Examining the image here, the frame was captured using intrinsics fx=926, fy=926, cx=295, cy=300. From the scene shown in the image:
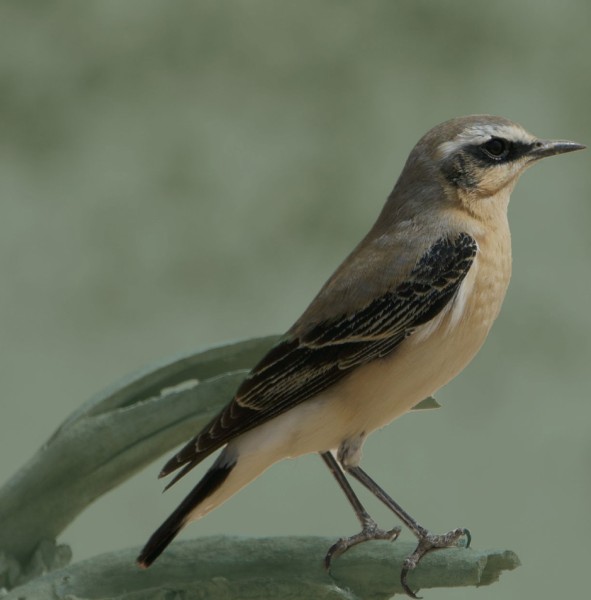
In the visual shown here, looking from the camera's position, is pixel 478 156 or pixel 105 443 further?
pixel 478 156

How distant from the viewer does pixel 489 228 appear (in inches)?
41.1

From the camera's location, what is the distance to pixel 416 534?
96 cm

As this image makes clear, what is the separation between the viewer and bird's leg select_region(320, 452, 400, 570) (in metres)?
0.81

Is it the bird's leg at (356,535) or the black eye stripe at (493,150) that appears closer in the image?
the bird's leg at (356,535)

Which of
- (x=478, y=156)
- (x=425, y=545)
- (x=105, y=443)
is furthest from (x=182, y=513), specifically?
(x=478, y=156)

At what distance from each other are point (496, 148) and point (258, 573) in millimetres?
525

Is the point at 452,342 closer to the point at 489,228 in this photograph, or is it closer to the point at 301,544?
the point at 489,228

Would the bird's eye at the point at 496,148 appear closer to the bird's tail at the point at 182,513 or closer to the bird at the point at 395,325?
the bird at the point at 395,325

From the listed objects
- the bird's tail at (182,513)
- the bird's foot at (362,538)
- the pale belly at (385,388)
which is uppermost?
the pale belly at (385,388)

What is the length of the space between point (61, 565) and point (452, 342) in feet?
1.50

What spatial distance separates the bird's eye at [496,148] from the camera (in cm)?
102

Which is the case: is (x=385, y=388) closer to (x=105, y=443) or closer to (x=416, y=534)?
(x=416, y=534)

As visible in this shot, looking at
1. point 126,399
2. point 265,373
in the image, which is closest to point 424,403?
point 265,373

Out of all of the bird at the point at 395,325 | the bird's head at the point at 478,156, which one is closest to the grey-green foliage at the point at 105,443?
the bird at the point at 395,325
